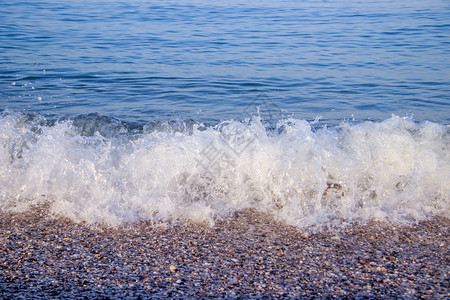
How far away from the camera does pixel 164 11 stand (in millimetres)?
18766

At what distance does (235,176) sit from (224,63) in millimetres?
6422

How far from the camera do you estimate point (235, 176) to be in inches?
173

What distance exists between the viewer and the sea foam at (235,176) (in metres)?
3.93

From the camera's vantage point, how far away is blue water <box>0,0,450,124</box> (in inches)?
296

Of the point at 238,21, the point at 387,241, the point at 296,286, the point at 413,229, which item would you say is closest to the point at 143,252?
the point at 296,286

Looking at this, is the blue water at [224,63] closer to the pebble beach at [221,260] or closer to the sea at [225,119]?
the sea at [225,119]

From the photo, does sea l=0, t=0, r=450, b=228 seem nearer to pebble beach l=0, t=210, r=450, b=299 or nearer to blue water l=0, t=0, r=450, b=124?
blue water l=0, t=0, r=450, b=124

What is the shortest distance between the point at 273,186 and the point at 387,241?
3.81 feet

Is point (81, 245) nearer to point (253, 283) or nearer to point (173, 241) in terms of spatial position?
point (173, 241)

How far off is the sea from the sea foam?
0.01 meters

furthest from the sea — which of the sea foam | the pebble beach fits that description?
the pebble beach

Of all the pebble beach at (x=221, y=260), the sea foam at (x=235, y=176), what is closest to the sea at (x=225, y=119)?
the sea foam at (x=235, y=176)

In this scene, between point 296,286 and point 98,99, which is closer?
point 296,286

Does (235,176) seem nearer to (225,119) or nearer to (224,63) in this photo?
(225,119)
